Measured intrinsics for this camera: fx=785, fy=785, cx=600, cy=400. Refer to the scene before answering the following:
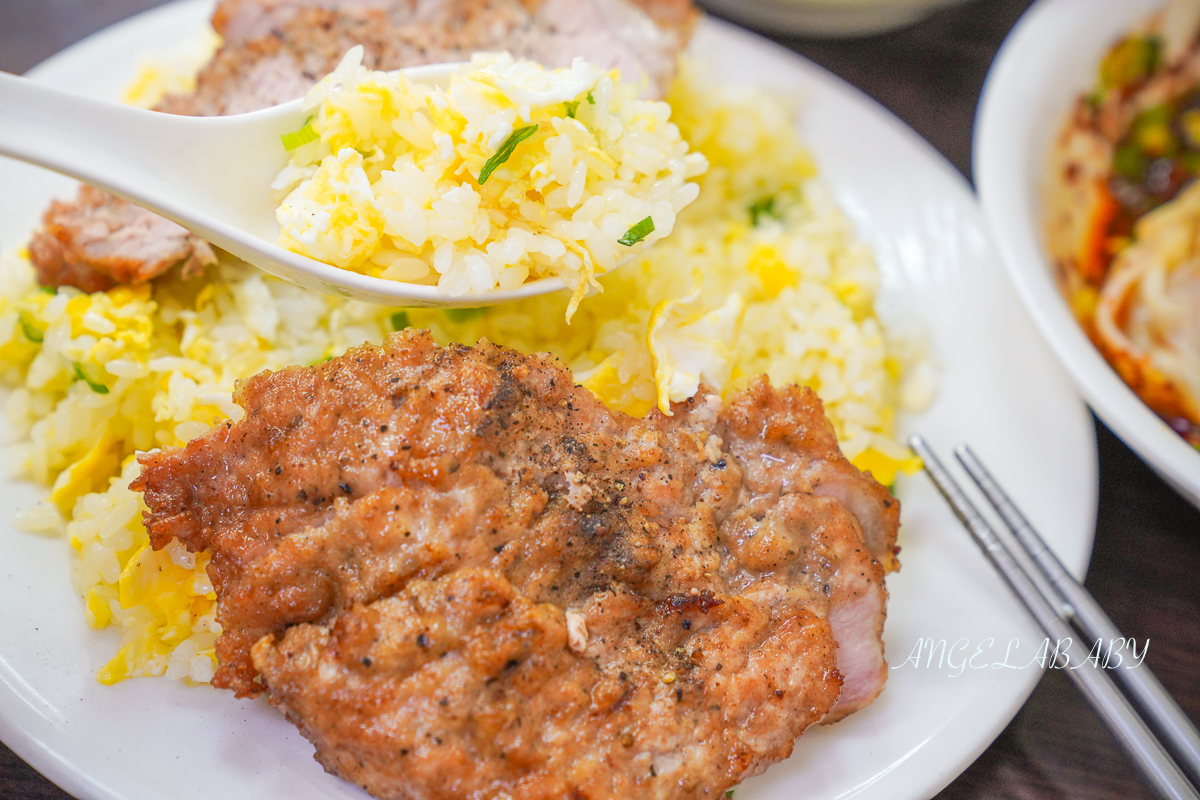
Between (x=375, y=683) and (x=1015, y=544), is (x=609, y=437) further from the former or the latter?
(x=1015, y=544)

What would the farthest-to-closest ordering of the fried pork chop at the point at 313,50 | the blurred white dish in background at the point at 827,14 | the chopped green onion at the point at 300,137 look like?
the blurred white dish in background at the point at 827,14 < the fried pork chop at the point at 313,50 < the chopped green onion at the point at 300,137

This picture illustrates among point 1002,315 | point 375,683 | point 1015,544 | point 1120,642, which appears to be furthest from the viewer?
point 1002,315

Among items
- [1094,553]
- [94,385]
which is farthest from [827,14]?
[94,385]

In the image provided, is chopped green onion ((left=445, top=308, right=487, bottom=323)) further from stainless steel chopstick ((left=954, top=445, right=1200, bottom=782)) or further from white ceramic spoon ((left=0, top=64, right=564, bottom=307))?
stainless steel chopstick ((left=954, top=445, right=1200, bottom=782))

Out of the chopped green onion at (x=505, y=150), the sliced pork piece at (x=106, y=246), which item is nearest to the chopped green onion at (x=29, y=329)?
the sliced pork piece at (x=106, y=246)

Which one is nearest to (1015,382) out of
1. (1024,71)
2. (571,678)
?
(1024,71)

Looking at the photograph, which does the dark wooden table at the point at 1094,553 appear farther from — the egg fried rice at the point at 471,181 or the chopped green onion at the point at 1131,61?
the egg fried rice at the point at 471,181

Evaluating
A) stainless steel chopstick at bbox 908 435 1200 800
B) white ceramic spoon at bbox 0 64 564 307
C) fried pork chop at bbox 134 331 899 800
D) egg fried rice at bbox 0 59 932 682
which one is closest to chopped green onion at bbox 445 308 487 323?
egg fried rice at bbox 0 59 932 682
